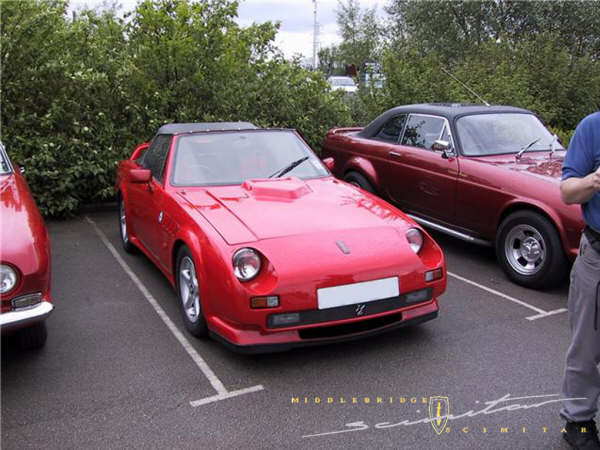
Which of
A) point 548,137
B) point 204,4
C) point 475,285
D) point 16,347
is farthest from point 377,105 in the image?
point 16,347

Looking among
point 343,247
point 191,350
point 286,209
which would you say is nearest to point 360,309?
point 343,247

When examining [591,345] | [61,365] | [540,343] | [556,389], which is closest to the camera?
[591,345]

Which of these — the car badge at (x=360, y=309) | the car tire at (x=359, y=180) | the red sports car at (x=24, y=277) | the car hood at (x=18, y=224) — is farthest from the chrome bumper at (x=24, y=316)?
the car tire at (x=359, y=180)

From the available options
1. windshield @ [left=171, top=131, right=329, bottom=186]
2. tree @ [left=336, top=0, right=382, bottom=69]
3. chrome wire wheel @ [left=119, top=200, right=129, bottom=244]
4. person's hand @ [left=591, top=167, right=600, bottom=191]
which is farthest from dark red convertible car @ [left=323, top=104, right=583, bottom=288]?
tree @ [left=336, top=0, right=382, bottom=69]

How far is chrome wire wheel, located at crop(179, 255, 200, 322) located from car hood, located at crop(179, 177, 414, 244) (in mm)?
377

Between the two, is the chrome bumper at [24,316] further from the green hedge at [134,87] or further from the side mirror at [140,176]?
the green hedge at [134,87]

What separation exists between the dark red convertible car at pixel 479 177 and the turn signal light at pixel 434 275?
1549 millimetres

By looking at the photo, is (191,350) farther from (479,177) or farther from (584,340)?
(479,177)

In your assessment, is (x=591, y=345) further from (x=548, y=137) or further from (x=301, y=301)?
(x=548, y=137)

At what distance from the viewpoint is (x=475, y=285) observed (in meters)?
5.36

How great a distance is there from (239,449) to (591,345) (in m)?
1.77

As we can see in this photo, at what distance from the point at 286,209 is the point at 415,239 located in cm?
94

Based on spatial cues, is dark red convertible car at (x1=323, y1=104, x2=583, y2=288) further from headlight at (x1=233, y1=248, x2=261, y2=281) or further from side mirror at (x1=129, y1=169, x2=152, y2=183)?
side mirror at (x1=129, y1=169, x2=152, y2=183)

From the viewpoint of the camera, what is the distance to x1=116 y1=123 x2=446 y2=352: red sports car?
11.7 ft
